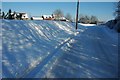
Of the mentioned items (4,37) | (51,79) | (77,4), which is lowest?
(51,79)

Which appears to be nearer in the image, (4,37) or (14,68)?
(14,68)

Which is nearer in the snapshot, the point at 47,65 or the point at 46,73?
the point at 46,73

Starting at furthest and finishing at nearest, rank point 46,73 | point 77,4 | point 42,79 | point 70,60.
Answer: point 77,4 → point 70,60 → point 46,73 → point 42,79

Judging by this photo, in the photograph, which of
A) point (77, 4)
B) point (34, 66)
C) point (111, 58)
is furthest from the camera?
point (77, 4)

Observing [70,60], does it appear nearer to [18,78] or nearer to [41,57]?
[41,57]

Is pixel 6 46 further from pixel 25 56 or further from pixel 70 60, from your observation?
pixel 70 60

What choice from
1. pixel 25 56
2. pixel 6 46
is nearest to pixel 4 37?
pixel 6 46

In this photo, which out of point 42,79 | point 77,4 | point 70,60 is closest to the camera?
point 42,79

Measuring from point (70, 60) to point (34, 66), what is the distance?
5.80 ft

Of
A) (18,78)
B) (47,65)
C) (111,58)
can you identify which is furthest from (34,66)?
(111,58)

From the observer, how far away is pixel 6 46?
10.0 meters

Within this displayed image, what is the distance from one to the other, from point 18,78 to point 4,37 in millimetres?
5414

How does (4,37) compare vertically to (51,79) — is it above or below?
above

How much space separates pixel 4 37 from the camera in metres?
11.6
